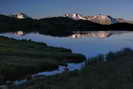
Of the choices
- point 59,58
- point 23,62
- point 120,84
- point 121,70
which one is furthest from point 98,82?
point 59,58

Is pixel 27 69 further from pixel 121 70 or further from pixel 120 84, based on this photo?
pixel 120 84

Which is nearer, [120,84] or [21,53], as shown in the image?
[120,84]

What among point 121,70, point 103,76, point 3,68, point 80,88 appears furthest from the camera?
point 3,68

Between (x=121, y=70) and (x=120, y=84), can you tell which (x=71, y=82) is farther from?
(x=121, y=70)

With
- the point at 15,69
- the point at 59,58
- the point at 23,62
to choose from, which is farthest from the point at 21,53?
the point at 15,69

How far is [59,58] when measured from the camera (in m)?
48.2

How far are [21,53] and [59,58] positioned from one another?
588cm

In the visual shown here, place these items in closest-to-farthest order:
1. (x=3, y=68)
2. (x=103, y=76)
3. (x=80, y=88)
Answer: (x=80, y=88) < (x=103, y=76) < (x=3, y=68)

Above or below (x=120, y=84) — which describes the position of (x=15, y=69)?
below

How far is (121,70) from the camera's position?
2114cm

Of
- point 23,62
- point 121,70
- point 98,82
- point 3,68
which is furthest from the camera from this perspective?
point 23,62

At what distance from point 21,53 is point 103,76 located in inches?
1218

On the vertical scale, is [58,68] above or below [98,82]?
below

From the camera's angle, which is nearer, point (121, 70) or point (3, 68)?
point (121, 70)
